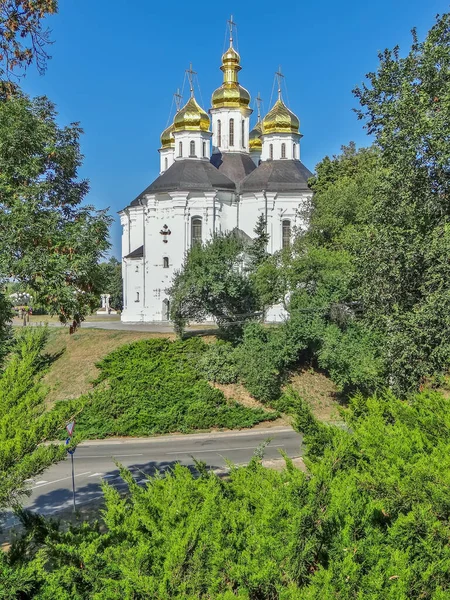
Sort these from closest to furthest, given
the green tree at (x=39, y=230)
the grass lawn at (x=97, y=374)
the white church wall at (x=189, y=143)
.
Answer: the green tree at (x=39, y=230) < the grass lawn at (x=97, y=374) < the white church wall at (x=189, y=143)

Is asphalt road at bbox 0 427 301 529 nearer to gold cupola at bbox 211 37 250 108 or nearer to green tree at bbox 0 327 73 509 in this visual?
green tree at bbox 0 327 73 509

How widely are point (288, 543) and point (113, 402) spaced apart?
20.2 m

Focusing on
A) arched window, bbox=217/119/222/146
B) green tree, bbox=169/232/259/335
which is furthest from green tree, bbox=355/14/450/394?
arched window, bbox=217/119/222/146

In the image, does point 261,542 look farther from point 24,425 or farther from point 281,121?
point 281,121

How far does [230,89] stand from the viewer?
184ft

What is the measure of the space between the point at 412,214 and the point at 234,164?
137ft

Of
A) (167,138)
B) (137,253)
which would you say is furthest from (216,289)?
(167,138)

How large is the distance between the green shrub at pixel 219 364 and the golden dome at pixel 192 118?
27680 mm

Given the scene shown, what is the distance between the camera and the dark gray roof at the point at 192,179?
48188 mm

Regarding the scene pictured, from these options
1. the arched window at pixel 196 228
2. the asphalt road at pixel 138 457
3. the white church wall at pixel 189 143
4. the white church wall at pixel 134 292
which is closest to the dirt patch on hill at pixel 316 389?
the asphalt road at pixel 138 457

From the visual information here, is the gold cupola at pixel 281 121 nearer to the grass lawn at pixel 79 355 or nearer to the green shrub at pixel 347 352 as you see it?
the grass lawn at pixel 79 355

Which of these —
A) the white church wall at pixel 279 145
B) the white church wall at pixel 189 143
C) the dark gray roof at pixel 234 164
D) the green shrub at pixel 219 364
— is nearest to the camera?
the green shrub at pixel 219 364

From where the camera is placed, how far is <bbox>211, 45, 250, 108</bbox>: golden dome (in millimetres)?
A: 55938

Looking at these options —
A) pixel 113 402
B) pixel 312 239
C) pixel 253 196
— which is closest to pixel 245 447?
pixel 113 402
